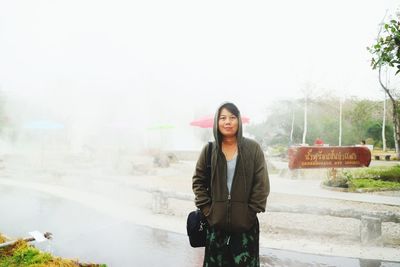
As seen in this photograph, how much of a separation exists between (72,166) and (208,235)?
15453mm

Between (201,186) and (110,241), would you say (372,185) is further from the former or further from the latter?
(201,186)

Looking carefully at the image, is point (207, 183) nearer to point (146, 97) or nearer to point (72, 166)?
point (72, 166)

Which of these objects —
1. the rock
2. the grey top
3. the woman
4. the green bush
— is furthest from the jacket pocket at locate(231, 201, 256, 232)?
the green bush

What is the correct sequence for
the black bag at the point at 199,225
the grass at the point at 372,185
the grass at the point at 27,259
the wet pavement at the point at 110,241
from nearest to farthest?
the black bag at the point at 199,225 < the grass at the point at 27,259 < the wet pavement at the point at 110,241 < the grass at the point at 372,185

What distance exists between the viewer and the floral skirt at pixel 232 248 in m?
2.25

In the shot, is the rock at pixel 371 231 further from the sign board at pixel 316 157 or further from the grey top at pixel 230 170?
the sign board at pixel 316 157

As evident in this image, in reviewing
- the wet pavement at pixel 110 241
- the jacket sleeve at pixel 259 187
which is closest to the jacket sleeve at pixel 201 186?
the jacket sleeve at pixel 259 187

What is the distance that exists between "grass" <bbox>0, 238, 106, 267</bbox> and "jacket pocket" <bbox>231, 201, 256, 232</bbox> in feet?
5.38

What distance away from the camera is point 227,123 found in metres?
2.29

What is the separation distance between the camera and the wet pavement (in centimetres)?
425

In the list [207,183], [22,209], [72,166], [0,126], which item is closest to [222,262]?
[207,183]

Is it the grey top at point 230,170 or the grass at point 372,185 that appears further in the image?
the grass at point 372,185

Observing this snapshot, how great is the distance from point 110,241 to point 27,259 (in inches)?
79.2

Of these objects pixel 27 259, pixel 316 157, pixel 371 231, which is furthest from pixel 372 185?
pixel 27 259
